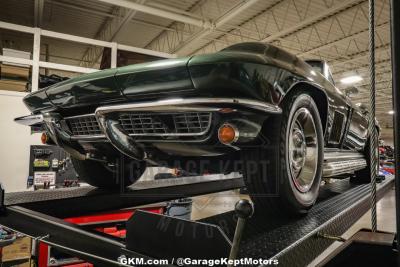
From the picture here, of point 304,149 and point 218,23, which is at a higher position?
point 218,23

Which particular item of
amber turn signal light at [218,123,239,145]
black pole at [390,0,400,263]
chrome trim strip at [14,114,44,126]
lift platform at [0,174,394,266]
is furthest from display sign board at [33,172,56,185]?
black pole at [390,0,400,263]

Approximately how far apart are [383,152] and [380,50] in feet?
14.1

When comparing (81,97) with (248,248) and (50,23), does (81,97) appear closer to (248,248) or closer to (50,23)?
(248,248)

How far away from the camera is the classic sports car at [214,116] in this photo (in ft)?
4.21

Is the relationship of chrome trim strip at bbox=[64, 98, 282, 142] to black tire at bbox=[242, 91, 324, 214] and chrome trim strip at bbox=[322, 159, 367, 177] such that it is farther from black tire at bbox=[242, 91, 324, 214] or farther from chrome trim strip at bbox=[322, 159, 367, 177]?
chrome trim strip at bbox=[322, 159, 367, 177]

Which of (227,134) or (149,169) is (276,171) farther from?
(149,169)

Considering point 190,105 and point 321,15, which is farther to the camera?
point 321,15

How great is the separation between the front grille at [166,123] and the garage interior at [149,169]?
442 millimetres

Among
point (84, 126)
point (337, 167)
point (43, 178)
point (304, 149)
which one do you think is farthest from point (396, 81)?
point (43, 178)

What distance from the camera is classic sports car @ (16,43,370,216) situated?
4.21ft

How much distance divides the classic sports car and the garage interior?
27cm

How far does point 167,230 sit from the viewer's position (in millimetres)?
923

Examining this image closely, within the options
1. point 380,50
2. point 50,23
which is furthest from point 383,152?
point 50,23

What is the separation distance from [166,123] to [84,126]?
26.5 inches
